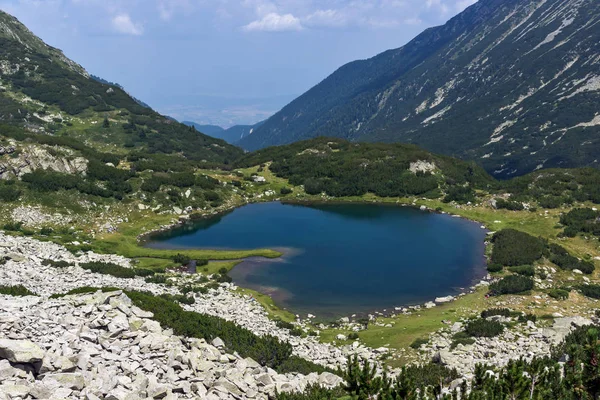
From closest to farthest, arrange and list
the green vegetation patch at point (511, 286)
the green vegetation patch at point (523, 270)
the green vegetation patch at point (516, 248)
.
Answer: the green vegetation patch at point (511, 286) < the green vegetation patch at point (523, 270) < the green vegetation patch at point (516, 248)

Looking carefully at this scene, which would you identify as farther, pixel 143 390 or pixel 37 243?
pixel 37 243

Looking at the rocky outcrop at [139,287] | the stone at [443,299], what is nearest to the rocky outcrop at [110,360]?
the rocky outcrop at [139,287]

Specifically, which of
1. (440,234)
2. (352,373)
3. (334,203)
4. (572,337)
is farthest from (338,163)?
(352,373)

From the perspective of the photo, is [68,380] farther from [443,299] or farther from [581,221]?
[581,221]

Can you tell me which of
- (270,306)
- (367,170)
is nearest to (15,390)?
(270,306)

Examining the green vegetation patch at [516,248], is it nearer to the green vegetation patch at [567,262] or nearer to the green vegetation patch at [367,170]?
the green vegetation patch at [567,262]

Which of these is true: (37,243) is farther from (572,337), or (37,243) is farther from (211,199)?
(572,337)
